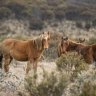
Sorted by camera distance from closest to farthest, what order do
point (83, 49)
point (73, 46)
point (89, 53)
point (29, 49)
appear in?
point (29, 49)
point (89, 53)
point (83, 49)
point (73, 46)

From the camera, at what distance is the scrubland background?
343 inches

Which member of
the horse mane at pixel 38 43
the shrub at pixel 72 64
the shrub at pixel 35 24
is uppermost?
the horse mane at pixel 38 43

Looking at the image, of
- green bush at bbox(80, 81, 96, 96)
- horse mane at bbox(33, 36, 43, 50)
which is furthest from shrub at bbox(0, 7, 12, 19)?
green bush at bbox(80, 81, 96, 96)

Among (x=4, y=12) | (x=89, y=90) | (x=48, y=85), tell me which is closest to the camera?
(x=89, y=90)

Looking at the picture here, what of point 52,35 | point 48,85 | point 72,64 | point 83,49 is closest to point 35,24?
point 52,35

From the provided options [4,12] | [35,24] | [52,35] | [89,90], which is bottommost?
[35,24]

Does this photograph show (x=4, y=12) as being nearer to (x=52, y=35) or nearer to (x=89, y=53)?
(x=52, y=35)

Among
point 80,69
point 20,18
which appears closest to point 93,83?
point 80,69

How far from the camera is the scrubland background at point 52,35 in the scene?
8.72 m

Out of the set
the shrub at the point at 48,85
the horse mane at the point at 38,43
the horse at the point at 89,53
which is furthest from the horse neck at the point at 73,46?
the shrub at the point at 48,85

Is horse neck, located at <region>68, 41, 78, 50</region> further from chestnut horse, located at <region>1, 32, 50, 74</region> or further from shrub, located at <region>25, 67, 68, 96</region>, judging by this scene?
shrub, located at <region>25, 67, 68, 96</region>

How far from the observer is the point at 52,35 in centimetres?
2422

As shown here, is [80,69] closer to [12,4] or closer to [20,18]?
[20,18]

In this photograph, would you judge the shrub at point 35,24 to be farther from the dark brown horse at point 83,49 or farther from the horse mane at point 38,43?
Result: the horse mane at point 38,43
